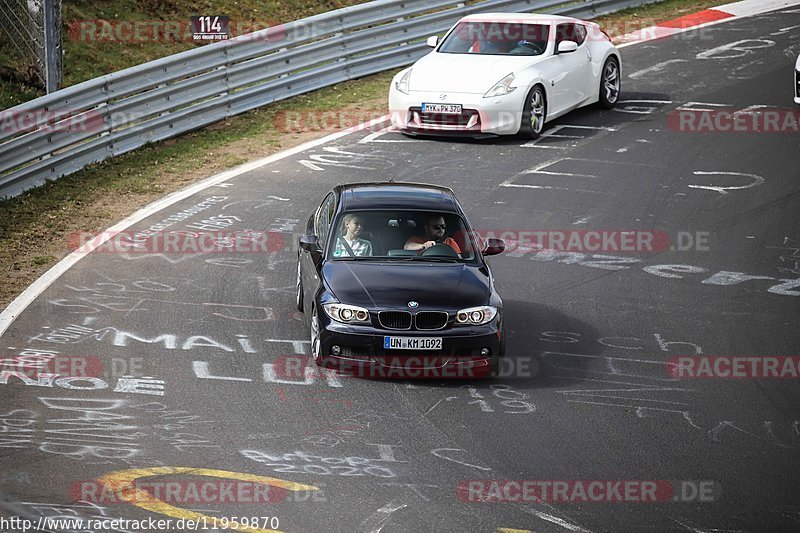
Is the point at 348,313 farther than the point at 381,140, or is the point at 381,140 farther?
the point at 381,140

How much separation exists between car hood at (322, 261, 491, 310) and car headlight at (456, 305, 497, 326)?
54mm

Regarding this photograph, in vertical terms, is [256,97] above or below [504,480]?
above

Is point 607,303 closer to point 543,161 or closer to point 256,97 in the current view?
point 543,161

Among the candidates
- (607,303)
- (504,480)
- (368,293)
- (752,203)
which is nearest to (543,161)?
(752,203)

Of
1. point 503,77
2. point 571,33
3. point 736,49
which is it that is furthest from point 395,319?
point 736,49

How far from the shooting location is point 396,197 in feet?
37.7

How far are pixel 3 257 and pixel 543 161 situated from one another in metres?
7.70

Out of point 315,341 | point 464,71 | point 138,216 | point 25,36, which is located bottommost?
point 315,341

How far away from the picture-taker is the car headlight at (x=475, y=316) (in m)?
10.1

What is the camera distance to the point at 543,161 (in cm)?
1720

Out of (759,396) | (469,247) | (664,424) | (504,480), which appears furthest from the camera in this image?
(469,247)

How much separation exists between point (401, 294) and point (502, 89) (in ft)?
25.9

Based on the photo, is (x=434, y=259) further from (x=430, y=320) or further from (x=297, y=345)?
(x=297, y=345)

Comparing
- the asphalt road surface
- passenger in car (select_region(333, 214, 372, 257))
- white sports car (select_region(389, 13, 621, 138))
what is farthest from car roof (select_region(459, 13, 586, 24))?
passenger in car (select_region(333, 214, 372, 257))
